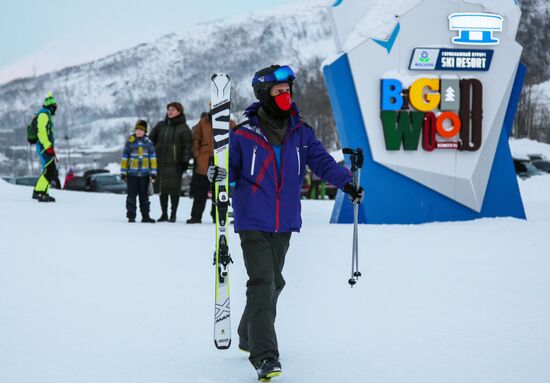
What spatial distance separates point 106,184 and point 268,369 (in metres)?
27.5

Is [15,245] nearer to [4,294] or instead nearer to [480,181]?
[4,294]

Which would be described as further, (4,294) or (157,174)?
(157,174)

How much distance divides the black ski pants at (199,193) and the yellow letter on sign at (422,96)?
11.7 feet

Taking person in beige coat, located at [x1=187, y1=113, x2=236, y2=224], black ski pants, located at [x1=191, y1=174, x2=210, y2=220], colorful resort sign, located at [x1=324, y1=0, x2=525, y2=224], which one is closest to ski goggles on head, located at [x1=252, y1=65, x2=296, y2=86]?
person in beige coat, located at [x1=187, y1=113, x2=236, y2=224]

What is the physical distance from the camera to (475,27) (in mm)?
14070

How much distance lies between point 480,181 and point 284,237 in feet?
32.7

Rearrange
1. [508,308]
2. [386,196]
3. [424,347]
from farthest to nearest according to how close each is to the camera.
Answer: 1. [386,196]
2. [508,308]
3. [424,347]

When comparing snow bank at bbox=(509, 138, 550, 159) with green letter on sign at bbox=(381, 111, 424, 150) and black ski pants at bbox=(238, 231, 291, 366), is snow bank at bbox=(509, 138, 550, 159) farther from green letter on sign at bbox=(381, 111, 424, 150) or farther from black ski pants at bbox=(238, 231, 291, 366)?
black ski pants at bbox=(238, 231, 291, 366)

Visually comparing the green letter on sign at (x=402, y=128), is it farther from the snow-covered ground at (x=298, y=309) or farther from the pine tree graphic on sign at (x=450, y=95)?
the snow-covered ground at (x=298, y=309)

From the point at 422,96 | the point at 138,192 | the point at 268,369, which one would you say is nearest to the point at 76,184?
the point at 138,192

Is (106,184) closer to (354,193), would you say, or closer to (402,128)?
(402,128)

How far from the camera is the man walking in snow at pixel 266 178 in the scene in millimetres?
4762

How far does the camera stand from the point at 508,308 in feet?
21.8

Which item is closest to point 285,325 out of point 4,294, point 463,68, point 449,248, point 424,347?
point 424,347
